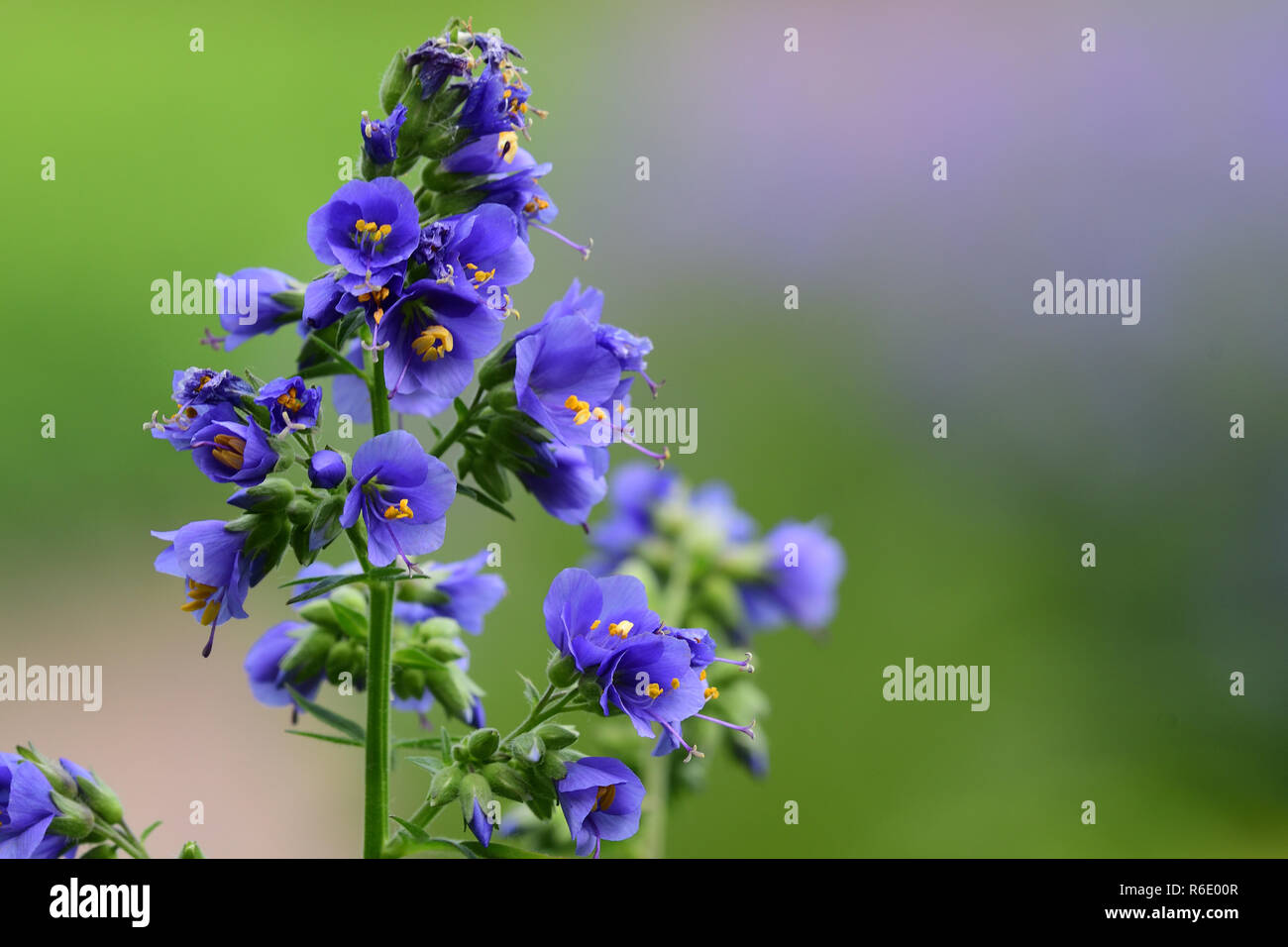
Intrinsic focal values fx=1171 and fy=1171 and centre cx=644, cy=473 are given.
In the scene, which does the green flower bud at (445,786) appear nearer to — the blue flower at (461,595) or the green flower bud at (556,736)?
the green flower bud at (556,736)

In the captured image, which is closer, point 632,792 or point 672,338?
point 632,792

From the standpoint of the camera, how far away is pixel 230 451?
1.48m

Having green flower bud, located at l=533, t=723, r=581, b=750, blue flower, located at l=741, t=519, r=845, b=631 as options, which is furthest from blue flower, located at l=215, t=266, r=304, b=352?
blue flower, located at l=741, t=519, r=845, b=631

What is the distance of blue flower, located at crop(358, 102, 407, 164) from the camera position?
5.19ft

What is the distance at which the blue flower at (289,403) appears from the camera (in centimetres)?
146

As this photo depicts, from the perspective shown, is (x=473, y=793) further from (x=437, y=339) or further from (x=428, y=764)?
(x=437, y=339)

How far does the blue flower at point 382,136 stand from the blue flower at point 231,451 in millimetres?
414

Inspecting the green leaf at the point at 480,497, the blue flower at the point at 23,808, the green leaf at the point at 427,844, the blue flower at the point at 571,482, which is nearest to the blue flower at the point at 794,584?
the blue flower at the point at 571,482

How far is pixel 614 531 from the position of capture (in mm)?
3008

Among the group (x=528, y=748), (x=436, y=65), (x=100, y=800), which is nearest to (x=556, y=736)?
(x=528, y=748)

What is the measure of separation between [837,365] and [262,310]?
515 centimetres

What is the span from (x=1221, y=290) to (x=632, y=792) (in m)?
6.22
